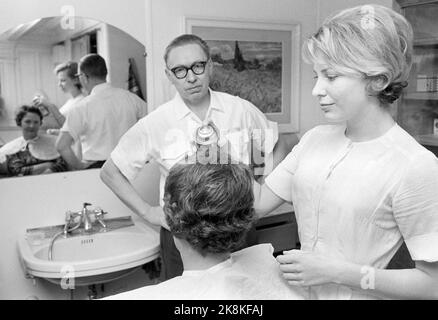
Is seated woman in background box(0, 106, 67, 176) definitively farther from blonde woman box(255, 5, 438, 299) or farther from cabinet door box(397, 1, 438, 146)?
cabinet door box(397, 1, 438, 146)

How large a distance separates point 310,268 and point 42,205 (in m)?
0.92

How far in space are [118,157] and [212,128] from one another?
0.27 m

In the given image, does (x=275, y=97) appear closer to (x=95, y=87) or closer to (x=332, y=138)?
(x=95, y=87)

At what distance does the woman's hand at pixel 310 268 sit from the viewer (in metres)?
0.69

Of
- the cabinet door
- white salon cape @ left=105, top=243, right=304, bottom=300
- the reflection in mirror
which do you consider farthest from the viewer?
the cabinet door

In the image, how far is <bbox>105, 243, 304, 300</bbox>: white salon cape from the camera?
0.80 metres

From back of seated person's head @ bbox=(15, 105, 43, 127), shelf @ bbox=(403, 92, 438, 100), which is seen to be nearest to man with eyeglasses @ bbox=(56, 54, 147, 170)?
back of seated person's head @ bbox=(15, 105, 43, 127)

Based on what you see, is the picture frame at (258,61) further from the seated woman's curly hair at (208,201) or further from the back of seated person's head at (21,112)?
the seated woman's curly hair at (208,201)

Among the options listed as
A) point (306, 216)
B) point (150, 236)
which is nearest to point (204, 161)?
point (306, 216)

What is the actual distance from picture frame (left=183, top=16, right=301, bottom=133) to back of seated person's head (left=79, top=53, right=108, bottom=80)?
0.96ft

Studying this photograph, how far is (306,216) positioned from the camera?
78 cm

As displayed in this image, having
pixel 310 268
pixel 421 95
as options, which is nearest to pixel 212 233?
pixel 310 268

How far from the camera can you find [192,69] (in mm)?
1113

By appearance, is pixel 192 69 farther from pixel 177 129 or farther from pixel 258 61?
pixel 258 61
